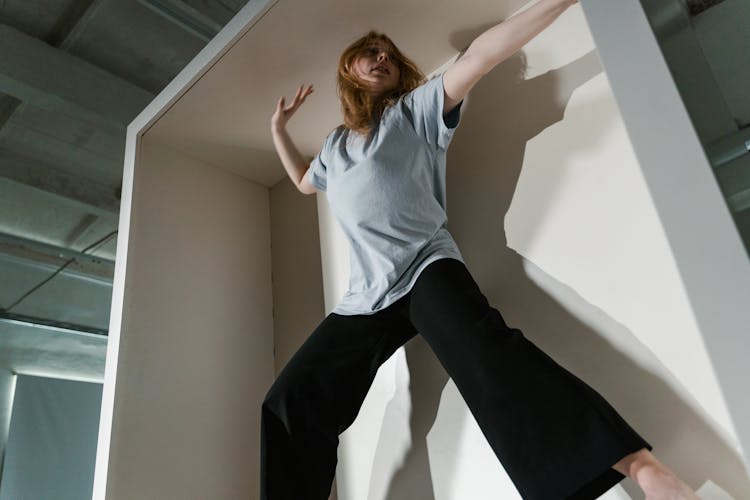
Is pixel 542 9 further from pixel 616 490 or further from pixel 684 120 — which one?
pixel 616 490

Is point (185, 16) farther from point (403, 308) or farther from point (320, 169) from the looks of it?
point (403, 308)

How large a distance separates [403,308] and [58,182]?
7.17 feet

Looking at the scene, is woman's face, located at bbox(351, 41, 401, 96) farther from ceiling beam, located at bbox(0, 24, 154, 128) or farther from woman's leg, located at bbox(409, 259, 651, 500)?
ceiling beam, located at bbox(0, 24, 154, 128)

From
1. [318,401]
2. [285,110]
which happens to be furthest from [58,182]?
[318,401]

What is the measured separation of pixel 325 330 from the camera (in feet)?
3.72

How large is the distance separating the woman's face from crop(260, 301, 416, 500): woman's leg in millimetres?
457

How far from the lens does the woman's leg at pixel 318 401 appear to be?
3.51 ft

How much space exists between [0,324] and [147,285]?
10.4 feet

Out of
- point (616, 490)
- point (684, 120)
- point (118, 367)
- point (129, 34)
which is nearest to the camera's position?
point (684, 120)

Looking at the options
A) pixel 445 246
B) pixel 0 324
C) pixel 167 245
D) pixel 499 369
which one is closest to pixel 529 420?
pixel 499 369

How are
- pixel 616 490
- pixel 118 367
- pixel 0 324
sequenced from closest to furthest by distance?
1. pixel 616 490
2. pixel 118 367
3. pixel 0 324

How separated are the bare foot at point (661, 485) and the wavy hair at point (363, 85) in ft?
2.55

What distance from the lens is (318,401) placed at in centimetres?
109

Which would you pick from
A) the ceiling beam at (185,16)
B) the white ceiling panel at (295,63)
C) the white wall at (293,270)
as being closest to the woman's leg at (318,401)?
the white wall at (293,270)
